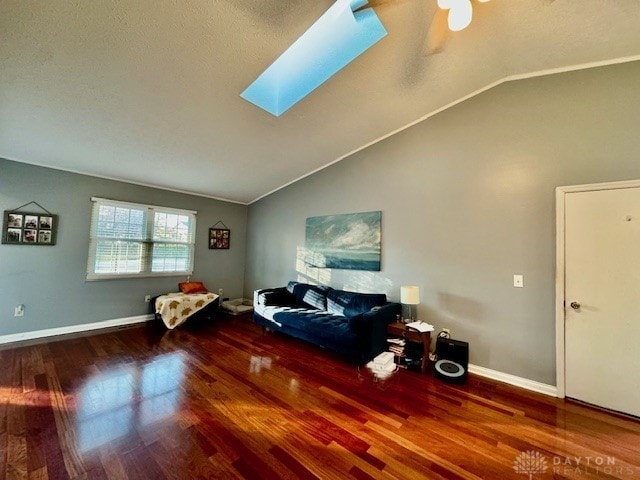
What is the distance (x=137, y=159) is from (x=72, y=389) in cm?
275

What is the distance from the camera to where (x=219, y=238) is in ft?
17.1

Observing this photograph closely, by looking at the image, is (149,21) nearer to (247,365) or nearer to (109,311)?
(247,365)

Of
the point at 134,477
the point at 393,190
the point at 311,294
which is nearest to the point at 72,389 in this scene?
the point at 134,477

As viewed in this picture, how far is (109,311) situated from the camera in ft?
12.7

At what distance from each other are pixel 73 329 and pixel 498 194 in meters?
5.89

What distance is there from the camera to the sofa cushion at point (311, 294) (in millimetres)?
3750

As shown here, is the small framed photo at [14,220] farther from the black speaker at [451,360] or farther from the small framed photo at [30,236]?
the black speaker at [451,360]

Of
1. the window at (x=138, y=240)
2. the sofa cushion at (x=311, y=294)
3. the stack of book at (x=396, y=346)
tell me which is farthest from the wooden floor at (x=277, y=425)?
the window at (x=138, y=240)

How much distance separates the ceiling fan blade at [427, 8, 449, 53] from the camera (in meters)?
1.87

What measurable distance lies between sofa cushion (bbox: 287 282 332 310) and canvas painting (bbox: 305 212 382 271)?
16.3 inches

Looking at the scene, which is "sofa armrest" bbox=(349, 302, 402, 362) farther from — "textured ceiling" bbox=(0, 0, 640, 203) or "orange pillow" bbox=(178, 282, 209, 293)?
"orange pillow" bbox=(178, 282, 209, 293)

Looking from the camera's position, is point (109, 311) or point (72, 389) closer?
point (72, 389)

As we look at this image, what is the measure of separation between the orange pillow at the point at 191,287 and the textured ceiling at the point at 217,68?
2.17 meters

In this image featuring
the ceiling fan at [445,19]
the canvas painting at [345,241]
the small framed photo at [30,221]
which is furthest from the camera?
the canvas painting at [345,241]
